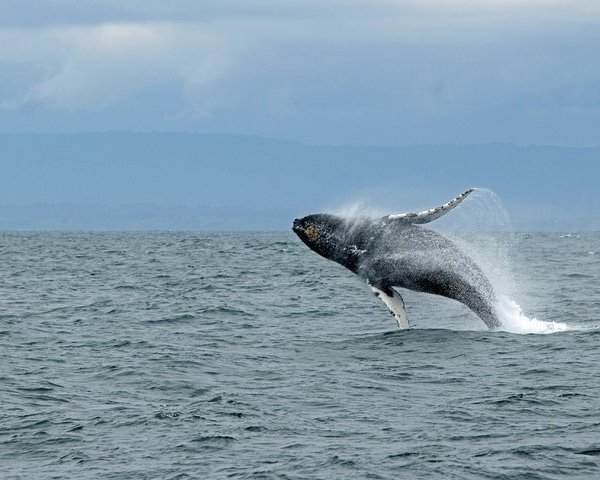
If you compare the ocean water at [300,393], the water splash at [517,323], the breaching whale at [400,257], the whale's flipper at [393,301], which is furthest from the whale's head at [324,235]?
the water splash at [517,323]

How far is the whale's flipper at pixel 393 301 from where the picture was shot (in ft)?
66.2

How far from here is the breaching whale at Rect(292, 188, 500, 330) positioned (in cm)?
1989

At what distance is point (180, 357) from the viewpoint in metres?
20.2

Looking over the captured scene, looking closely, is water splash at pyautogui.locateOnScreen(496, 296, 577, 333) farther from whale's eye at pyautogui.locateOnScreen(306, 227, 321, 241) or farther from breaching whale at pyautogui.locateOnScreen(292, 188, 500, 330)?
whale's eye at pyautogui.locateOnScreen(306, 227, 321, 241)

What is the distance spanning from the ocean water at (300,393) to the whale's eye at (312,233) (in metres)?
2.16

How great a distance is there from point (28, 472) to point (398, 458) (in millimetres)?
4269

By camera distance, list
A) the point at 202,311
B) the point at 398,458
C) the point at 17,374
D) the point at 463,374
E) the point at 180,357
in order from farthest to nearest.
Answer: the point at 202,311
the point at 180,357
the point at 17,374
the point at 463,374
the point at 398,458

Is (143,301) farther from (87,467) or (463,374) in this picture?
(87,467)

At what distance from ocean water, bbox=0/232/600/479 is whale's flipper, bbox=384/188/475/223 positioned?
2.38 meters

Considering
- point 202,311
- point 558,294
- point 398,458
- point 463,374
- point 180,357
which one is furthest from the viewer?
point 558,294

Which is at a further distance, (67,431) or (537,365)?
(537,365)

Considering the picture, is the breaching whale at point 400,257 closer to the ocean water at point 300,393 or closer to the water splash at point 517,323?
the water splash at point 517,323

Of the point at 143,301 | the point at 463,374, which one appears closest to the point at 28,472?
the point at 463,374

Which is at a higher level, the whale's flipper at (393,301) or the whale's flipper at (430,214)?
the whale's flipper at (430,214)
